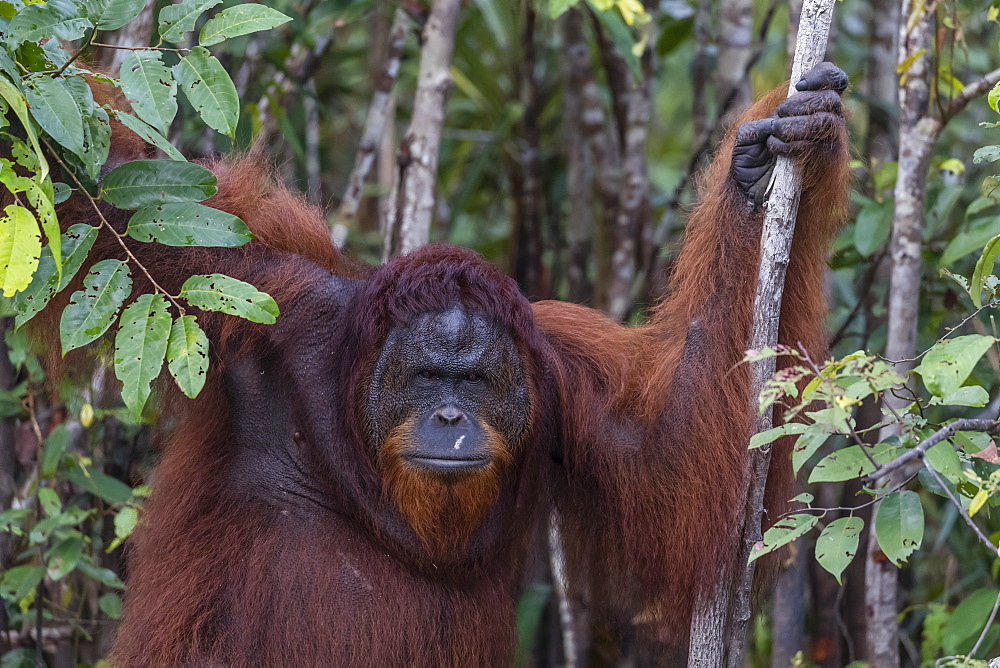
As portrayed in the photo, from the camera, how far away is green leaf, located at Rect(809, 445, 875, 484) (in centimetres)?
228

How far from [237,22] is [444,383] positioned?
1.05m

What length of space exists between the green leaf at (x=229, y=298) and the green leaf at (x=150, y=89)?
0.37 m

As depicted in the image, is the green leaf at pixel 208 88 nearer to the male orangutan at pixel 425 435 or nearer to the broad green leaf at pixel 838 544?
the male orangutan at pixel 425 435

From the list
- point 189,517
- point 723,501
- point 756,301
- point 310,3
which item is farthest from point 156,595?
point 310,3

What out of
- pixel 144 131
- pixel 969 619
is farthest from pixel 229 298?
pixel 969 619

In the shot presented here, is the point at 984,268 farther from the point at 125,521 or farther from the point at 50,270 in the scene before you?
the point at 125,521

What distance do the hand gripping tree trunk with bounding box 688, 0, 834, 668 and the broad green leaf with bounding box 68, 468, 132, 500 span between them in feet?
6.68

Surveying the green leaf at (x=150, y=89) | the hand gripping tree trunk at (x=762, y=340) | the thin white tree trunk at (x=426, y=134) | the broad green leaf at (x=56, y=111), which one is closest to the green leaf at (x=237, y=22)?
the green leaf at (x=150, y=89)

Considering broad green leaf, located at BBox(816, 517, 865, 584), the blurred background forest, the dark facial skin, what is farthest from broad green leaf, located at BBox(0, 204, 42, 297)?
broad green leaf, located at BBox(816, 517, 865, 584)

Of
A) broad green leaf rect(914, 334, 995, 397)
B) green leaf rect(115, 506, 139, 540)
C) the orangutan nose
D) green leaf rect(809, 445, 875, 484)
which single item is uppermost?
broad green leaf rect(914, 334, 995, 397)

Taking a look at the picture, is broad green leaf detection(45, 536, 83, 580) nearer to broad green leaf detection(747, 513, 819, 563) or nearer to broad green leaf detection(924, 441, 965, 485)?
broad green leaf detection(747, 513, 819, 563)

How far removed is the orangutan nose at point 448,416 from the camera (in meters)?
2.77

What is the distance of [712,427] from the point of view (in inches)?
119

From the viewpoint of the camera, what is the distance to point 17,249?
2.18 metres
